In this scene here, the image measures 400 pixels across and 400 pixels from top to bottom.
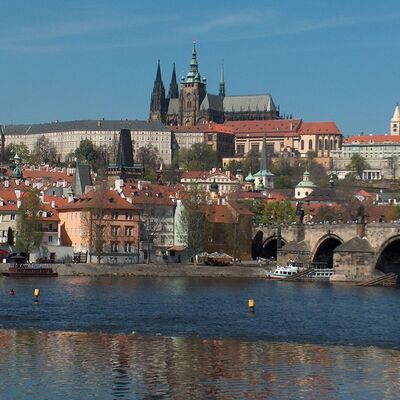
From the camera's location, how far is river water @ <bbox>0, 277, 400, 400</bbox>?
36.6 metres

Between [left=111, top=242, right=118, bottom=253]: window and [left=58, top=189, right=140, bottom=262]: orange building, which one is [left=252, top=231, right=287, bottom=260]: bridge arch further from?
[left=111, top=242, right=118, bottom=253]: window

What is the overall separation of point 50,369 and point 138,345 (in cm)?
675

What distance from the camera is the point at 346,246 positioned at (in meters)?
90.4

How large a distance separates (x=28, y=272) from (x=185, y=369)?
4811 centimetres

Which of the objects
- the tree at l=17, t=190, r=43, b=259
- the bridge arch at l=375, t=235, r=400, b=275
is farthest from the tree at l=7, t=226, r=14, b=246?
the bridge arch at l=375, t=235, r=400, b=275

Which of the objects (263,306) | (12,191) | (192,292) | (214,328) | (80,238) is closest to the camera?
(214,328)

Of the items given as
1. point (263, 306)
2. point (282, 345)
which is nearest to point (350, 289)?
point (263, 306)

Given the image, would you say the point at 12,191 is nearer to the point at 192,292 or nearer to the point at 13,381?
the point at 192,292

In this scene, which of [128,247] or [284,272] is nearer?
[284,272]

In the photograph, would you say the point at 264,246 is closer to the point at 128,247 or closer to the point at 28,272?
the point at 128,247

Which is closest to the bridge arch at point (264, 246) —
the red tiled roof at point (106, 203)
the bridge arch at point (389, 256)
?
the red tiled roof at point (106, 203)

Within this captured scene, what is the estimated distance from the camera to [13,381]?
1453 inches

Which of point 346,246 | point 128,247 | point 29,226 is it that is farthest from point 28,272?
point 346,246

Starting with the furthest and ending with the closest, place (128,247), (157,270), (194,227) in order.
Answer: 1. (194,227)
2. (128,247)
3. (157,270)
